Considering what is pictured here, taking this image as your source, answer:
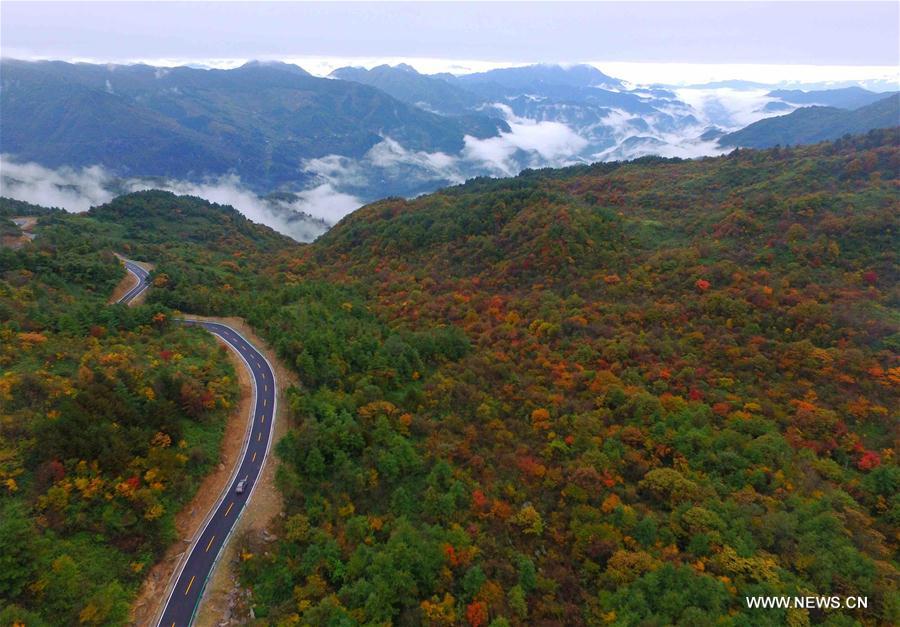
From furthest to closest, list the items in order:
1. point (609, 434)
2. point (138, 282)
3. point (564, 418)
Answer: point (138, 282), point (564, 418), point (609, 434)

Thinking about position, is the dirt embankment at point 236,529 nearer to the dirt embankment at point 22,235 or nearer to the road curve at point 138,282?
the road curve at point 138,282

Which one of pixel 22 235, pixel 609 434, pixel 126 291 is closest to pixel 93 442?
pixel 609 434

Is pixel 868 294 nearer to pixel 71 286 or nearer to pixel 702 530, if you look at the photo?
pixel 702 530

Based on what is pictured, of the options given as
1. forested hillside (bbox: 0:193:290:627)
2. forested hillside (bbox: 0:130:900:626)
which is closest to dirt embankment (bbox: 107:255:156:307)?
forested hillside (bbox: 0:130:900:626)

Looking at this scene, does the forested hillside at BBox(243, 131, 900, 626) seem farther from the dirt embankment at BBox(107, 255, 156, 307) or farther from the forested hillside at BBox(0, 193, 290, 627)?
the dirt embankment at BBox(107, 255, 156, 307)

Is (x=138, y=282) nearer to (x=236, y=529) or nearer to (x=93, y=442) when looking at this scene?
(x=93, y=442)

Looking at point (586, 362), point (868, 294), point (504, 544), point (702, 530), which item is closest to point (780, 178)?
point (868, 294)

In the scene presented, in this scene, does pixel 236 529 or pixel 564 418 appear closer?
pixel 236 529
